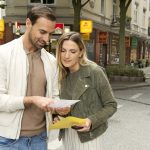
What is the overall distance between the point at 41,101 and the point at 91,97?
1.67ft

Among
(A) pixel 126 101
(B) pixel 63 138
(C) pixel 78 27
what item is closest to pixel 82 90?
(B) pixel 63 138

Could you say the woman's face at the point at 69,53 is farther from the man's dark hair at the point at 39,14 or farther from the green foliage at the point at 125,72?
the green foliage at the point at 125,72

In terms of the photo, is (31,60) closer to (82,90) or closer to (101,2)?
(82,90)

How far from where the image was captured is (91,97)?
3.26 metres

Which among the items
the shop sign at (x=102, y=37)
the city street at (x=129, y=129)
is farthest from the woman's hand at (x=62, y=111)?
the shop sign at (x=102, y=37)

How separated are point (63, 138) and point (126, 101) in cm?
1225

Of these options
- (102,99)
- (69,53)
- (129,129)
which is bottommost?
(129,129)

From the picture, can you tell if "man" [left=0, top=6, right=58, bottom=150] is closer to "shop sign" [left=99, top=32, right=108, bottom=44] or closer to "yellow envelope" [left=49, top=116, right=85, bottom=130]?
"yellow envelope" [left=49, top=116, right=85, bottom=130]

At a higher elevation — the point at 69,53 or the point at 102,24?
the point at 102,24

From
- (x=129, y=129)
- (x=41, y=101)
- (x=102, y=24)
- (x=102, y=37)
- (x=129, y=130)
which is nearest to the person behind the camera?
(x=41, y=101)

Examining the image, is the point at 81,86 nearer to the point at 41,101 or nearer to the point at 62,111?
the point at 62,111

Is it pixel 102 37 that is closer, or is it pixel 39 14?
pixel 39 14

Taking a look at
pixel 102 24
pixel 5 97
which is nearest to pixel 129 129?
pixel 5 97

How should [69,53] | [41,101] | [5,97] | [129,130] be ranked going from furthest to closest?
[129,130], [69,53], [5,97], [41,101]
